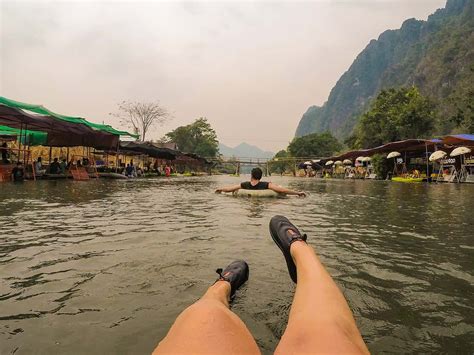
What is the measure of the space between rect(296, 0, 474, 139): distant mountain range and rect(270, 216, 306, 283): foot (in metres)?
35.6

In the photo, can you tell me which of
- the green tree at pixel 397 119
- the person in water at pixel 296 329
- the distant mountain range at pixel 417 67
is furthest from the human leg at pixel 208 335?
the green tree at pixel 397 119

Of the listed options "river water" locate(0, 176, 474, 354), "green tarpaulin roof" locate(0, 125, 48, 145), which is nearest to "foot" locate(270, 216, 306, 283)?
"river water" locate(0, 176, 474, 354)

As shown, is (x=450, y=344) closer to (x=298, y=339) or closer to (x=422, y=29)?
(x=298, y=339)

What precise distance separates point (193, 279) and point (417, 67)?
11570 centimetres

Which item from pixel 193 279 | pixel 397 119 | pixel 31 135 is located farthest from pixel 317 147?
pixel 193 279

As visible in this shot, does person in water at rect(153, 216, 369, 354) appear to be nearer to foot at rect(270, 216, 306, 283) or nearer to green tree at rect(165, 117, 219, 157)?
foot at rect(270, 216, 306, 283)

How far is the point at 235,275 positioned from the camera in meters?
2.39

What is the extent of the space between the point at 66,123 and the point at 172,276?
15583mm

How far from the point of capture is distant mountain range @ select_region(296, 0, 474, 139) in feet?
241

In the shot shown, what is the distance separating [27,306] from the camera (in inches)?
81.1

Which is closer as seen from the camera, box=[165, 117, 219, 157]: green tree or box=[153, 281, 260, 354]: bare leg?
box=[153, 281, 260, 354]: bare leg

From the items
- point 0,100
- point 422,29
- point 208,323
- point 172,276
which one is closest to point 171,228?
point 172,276

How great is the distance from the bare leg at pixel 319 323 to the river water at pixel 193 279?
0.99ft

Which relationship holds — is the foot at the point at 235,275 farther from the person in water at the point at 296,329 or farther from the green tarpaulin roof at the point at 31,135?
the green tarpaulin roof at the point at 31,135
